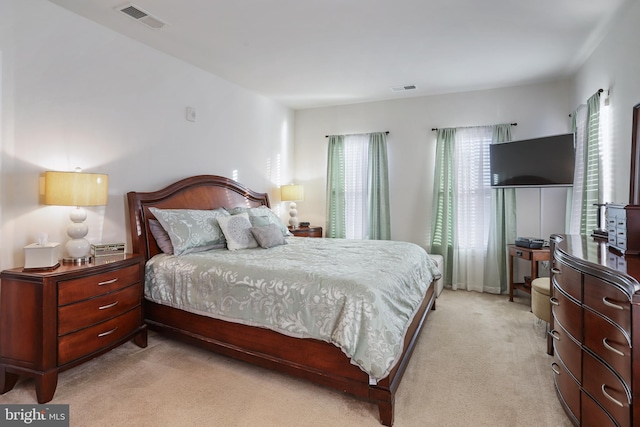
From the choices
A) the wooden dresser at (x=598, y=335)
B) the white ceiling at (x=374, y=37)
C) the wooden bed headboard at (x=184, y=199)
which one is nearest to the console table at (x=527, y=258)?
the wooden dresser at (x=598, y=335)

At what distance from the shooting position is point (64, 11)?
2.60 meters

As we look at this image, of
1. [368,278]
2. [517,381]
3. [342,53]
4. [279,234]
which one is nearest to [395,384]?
[368,278]

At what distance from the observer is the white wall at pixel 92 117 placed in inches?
91.9

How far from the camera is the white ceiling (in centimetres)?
257

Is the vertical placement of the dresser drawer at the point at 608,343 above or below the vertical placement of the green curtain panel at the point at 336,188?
below

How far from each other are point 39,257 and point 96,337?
0.66 metres

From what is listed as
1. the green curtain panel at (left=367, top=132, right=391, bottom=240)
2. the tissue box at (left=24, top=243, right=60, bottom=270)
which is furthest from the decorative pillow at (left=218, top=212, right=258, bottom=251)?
the green curtain panel at (left=367, top=132, right=391, bottom=240)

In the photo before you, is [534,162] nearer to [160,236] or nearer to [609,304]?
[609,304]

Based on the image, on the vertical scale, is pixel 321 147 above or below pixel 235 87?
below

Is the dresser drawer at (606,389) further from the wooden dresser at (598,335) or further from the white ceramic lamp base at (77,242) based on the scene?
the white ceramic lamp base at (77,242)

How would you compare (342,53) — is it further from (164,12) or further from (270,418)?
(270,418)

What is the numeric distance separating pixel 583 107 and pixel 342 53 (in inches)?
105

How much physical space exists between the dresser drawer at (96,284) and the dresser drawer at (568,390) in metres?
2.96

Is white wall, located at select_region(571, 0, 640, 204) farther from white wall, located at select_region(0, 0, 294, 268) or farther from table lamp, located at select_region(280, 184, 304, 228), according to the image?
white wall, located at select_region(0, 0, 294, 268)
